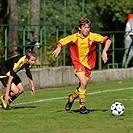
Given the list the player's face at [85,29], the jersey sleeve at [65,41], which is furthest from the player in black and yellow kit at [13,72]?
the player's face at [85,29]

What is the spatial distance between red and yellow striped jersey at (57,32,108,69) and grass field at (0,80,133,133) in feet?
3.21

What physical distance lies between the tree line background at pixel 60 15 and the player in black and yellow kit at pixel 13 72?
24.1 ft

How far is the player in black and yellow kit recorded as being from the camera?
15.1 metres

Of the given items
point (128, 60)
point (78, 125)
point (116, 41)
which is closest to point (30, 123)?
point (78, 125)

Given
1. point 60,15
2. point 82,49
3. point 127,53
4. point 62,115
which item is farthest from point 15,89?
point 60,15

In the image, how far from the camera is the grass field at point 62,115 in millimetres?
11938

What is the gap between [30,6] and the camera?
2595cm

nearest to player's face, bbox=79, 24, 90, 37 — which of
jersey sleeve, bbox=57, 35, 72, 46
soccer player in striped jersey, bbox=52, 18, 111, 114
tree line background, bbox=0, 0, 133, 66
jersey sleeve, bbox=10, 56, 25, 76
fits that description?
soccer player in striped jersey, bbox=52, 18, 111, 114

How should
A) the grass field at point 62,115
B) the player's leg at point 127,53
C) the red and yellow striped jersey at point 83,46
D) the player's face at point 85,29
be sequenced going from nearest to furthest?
1. the grass field at point 62,115
2. the player's face at point 85,29
3. the red and yellow striped jersey at point 83,46
4. the player's leg at point 127,53

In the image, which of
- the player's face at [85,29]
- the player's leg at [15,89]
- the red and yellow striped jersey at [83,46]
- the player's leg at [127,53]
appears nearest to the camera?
the player's face at [85,29]

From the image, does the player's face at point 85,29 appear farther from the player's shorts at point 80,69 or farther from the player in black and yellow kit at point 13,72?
the player in black and yellow kit at point 13,72

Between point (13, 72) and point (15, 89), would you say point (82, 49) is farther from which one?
point (15, 89)

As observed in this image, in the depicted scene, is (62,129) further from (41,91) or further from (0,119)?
(41,91)

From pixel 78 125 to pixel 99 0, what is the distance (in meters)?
16.6
